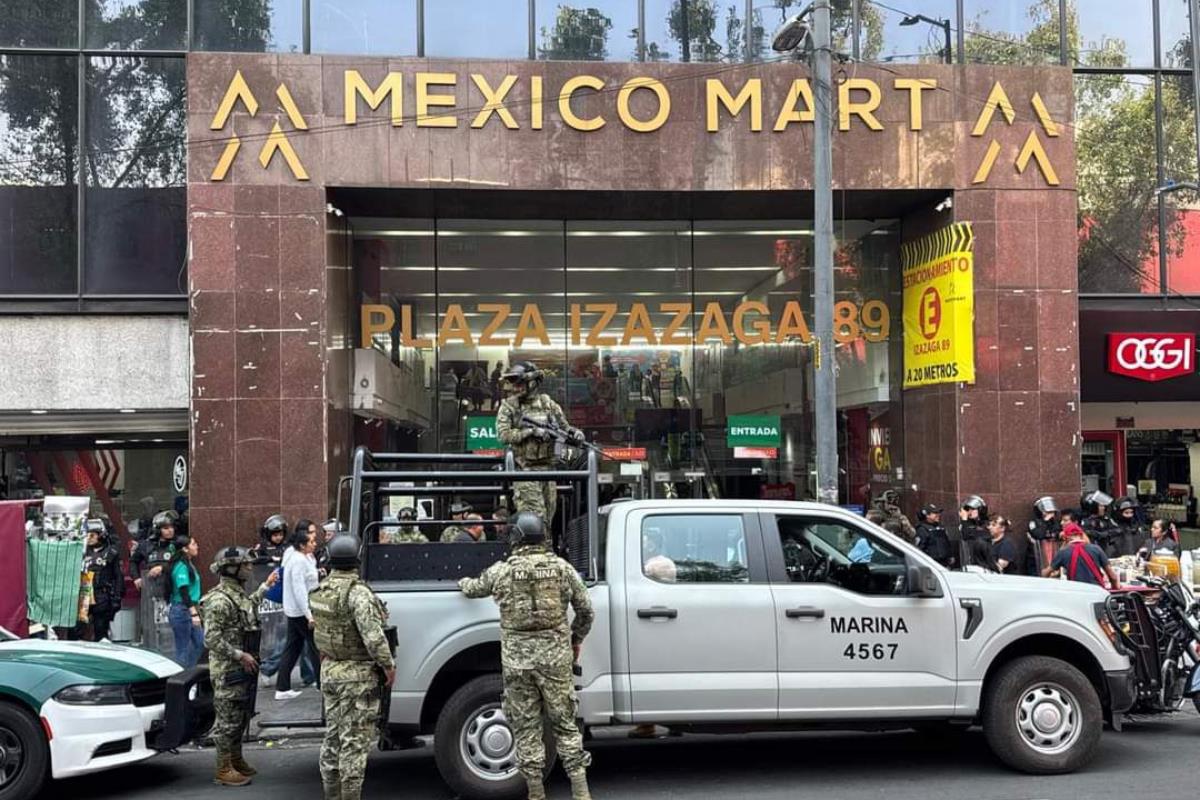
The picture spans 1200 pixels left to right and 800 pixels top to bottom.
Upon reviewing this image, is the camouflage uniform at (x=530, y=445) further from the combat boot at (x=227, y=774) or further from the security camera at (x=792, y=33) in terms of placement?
the security camera at (x=792, y=33)

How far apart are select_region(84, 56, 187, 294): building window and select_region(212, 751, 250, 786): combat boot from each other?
8067mm

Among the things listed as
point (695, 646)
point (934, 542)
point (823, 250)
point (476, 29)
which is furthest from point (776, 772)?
point (476, 29)

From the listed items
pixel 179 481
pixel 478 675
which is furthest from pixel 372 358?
pixel 478 675

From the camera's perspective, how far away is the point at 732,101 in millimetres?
13805

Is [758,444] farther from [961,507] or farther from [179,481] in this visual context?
[179,481]

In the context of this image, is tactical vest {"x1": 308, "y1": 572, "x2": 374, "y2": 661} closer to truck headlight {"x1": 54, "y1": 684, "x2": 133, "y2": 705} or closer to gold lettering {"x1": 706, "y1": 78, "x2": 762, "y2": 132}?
truck headlight {"x1": 54, "y1": 684, "x2": 133, "y2": 705}

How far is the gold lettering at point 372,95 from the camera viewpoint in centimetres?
1339

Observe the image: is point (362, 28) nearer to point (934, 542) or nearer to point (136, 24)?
point (136, 24)

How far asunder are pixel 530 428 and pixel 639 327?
7765 mm

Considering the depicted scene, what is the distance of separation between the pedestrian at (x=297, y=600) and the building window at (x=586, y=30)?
24.1 feet

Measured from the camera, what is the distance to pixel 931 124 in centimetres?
1392

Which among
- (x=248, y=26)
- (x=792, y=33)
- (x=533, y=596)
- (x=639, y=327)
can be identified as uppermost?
(x=248, y=26)

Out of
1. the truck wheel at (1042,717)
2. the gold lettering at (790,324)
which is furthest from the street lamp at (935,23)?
the truck wheel at (1042,717)

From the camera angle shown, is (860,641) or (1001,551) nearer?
(860,641)
